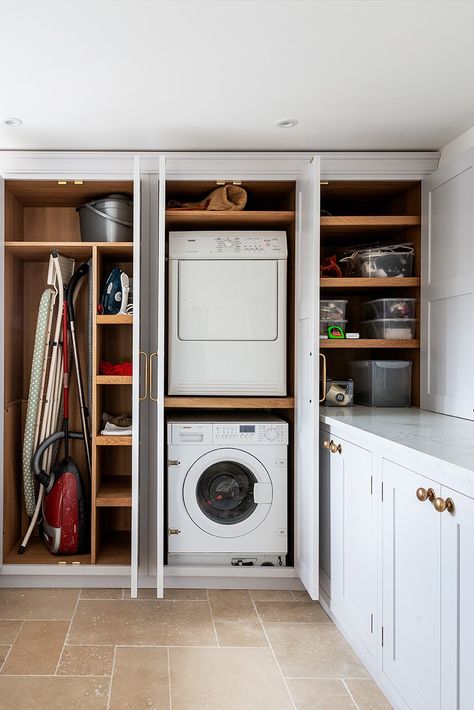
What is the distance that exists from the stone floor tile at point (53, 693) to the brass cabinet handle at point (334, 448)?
1269mm

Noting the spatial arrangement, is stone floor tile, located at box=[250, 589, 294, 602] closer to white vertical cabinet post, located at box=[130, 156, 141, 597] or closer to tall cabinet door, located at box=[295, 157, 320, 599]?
tall cabinet door, located at box=[295, 157, 320, 599]

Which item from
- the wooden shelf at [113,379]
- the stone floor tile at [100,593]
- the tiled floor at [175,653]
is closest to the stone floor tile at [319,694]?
the tiled floor at [175,653]

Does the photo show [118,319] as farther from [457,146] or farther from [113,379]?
[457,146]

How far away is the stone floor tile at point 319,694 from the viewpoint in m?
1.95

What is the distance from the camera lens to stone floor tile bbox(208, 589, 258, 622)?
8.65 feet

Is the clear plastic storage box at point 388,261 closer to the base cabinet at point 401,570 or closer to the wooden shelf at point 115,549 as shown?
the base cabinet at point 401,570

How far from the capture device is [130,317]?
2.92m

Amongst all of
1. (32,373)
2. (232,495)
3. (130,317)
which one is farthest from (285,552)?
(32,373)

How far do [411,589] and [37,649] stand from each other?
155cm

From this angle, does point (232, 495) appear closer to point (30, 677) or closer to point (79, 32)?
point (30, 677)

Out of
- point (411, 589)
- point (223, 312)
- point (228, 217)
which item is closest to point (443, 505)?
point (411, 589)

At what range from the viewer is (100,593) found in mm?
2889

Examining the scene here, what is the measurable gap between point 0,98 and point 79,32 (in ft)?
2.25

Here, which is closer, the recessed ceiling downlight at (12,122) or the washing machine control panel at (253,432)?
the recessed ceiling downlight at (12,122)
